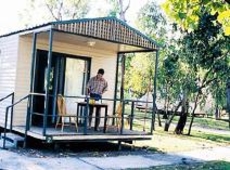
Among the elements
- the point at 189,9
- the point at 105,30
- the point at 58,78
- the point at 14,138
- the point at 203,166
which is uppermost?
the point at 105,30

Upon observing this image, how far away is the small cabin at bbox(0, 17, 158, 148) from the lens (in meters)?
11.0

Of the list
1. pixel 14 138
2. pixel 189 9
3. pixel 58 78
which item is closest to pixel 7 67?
pixel 58 78

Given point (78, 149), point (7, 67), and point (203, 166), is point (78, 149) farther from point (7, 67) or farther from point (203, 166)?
point (7, 67)

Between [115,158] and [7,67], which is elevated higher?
[7,67]

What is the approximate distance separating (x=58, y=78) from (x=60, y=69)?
0.30 m

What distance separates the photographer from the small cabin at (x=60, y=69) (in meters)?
11.0

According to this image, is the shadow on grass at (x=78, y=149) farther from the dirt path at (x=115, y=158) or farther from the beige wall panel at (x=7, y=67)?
the beige wall panel at (x=7, y=67)

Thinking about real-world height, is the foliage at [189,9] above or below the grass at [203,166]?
above

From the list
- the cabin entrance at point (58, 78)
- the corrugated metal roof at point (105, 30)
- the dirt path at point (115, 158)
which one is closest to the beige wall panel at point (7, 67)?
the corrugated metal roof at point (105, 30)

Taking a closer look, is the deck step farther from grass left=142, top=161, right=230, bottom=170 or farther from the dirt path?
grass left=142, top=161, right=230, bottom=170

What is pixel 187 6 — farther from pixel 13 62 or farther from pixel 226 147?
pixel 226 147

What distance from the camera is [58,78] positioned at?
13234mm

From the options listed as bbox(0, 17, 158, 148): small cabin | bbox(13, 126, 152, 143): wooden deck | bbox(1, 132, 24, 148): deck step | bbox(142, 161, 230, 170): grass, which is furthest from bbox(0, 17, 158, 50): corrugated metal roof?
bbox(142, 161, 230, 170): grass

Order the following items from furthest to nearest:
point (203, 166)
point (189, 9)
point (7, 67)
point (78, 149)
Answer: point (7, 67), point (78, 149), point (203, 166), point (189, 9)
